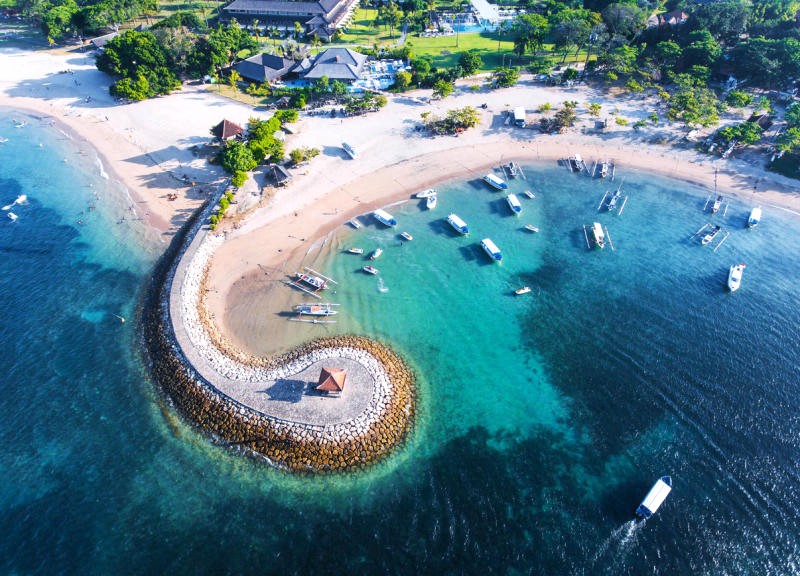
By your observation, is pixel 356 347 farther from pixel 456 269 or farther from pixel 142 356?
pixel 142 356

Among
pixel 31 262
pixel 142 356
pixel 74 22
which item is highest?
pixel 74 22

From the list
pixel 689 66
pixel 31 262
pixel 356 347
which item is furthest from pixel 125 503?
pixel 689 66

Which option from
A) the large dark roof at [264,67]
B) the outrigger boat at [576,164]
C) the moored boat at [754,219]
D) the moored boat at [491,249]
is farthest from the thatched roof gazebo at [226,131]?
the moored boat at [754,219]

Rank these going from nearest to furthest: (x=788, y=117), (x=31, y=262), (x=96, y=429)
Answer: (x=96, y=429), (x=31, y=262), (x=788, y=117)

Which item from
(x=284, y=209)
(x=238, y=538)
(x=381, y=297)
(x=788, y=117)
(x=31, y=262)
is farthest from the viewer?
(x=788, y=117)

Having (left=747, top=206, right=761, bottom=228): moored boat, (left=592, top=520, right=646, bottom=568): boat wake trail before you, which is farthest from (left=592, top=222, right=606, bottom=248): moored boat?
(left=592, top=520, right=646, bottom=568): boat wake trail
